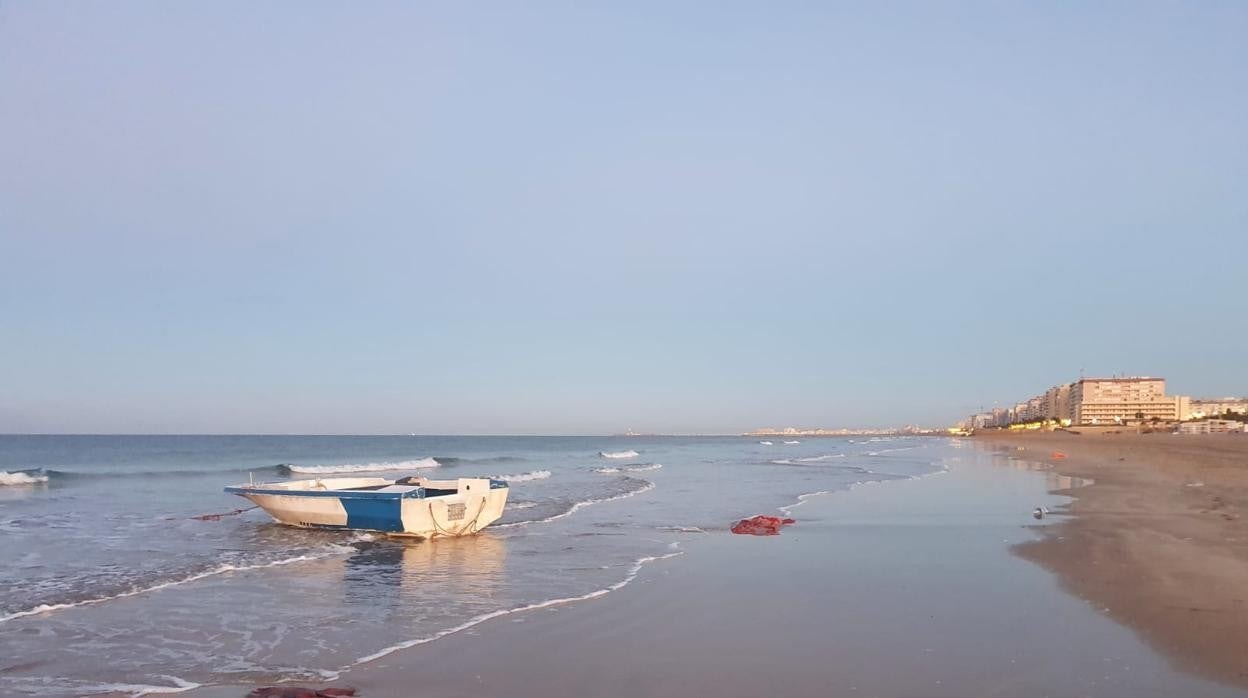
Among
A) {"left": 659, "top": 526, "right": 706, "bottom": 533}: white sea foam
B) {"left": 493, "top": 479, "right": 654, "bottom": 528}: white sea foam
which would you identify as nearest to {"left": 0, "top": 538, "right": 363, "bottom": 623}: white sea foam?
{"left": 493, "top": 479, "right": 654, "bottom": 528}: white sea foam

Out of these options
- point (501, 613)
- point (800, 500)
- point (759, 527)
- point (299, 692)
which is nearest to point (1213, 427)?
point (800, 500)

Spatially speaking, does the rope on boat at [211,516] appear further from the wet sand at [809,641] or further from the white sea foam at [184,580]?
the wet sand at [809,641]

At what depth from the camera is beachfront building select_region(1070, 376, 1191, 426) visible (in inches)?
5679

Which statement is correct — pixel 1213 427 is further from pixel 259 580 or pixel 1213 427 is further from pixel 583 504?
pixel 259 580

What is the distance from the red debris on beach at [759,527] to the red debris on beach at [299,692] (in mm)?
11053

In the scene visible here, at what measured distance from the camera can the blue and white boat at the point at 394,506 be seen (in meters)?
17.1

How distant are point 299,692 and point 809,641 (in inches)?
184

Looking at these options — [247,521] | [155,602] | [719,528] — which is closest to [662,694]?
[155,602]

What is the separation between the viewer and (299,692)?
6648 millimetres

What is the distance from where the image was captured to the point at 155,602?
10.6 m

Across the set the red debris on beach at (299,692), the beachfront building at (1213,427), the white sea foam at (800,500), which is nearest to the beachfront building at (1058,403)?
the beachfront building at (1213,427)

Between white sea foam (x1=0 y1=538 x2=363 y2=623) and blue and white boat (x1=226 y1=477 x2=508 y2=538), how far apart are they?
1.29 m

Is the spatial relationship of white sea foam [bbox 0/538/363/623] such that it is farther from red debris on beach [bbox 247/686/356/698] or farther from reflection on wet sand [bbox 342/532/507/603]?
red debris on beach [bbox 247/686/356/698]

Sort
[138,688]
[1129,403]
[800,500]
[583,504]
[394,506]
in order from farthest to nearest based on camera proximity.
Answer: [1129,403], [583,504], [800,500], [394,506], [138,688]
